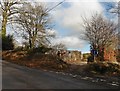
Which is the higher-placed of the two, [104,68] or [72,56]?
[72,56]

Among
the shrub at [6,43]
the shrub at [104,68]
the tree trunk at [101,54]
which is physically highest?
the shrub at [6,43]

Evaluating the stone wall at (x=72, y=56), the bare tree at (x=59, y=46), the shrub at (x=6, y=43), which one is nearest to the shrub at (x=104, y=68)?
the shrub at (x=6, y=43)

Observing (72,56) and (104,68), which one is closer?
(104,68)

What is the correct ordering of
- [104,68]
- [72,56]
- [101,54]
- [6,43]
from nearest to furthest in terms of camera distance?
[104,68]
[6,43]
[101,54]
[72,56]

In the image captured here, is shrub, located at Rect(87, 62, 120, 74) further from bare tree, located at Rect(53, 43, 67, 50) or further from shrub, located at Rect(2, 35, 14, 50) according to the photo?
bare tree, located at Rect(53, 43, 67, 50)

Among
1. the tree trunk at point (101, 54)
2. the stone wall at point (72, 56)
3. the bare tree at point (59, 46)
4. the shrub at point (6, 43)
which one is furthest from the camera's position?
the bare tree at point (59, 46)

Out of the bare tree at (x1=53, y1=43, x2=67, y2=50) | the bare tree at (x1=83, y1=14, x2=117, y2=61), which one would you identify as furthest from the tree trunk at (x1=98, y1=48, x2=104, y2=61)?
the bare tree at (x1=53, y1=43, x2=67, y2=50)

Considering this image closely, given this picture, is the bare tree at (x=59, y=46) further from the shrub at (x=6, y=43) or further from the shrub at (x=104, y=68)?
the shrub at (x=104, y=68)

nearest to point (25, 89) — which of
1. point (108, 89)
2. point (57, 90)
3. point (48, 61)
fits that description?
point (57, 90)

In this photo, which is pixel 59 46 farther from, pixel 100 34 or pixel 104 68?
pixel 104 68

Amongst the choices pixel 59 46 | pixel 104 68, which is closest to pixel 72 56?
Result: pixel 59 46

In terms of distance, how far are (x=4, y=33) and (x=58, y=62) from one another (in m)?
14.8

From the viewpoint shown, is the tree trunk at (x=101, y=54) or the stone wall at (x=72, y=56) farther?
the stone wall at (x=72, y=56)

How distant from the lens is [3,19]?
1770 inches
